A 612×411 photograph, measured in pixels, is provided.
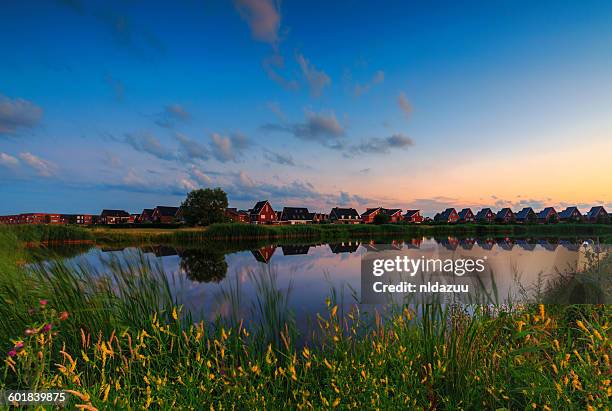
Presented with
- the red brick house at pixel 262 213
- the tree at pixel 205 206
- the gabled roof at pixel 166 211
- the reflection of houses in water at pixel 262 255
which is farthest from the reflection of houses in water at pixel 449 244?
the gabled roof at pixel 166 211

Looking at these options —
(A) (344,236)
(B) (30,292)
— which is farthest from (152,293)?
(A) (344,236)

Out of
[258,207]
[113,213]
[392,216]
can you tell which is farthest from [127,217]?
[392,216]

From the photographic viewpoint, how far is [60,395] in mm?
2660

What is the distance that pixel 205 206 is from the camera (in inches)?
2756

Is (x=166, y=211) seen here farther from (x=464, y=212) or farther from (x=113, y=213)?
(x=464, y=212)

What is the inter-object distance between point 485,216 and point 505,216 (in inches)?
269

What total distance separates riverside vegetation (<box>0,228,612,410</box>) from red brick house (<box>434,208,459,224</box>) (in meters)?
119

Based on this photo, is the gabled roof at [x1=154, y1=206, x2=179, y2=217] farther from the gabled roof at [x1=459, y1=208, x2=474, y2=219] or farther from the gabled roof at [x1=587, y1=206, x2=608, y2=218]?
the gabled roof at [x1=587, y1=206, x2=608, y2=218]

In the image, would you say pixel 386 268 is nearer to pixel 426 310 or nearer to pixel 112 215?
pixel 426 310

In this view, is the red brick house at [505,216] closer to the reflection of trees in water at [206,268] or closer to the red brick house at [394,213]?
the red brick house at [394,213]

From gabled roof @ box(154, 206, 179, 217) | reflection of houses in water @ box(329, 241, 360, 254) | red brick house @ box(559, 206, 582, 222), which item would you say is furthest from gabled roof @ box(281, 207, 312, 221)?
red brick house @ box(559, 206, 582, 222)

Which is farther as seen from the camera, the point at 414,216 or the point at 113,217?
the point at 113,217

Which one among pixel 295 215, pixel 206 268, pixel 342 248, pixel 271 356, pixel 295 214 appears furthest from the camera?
pixel 295 214

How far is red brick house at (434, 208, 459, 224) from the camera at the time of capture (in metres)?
116
